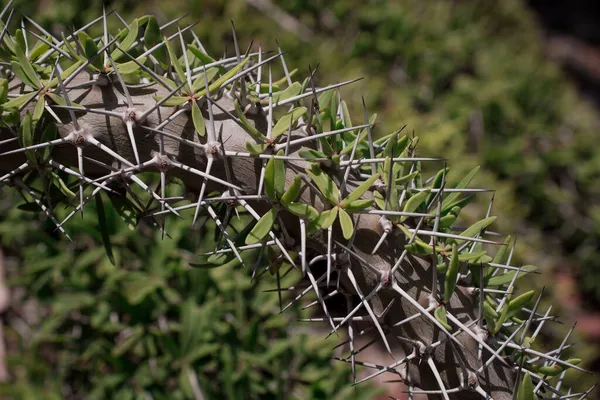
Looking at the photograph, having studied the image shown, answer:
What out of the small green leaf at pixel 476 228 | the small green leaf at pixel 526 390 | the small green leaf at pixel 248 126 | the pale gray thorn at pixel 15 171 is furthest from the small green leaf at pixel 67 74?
the small green leaf at pixel 526 390

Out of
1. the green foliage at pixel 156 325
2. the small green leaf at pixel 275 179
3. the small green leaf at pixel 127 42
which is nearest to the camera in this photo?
the small green leaf at pixel 275 179

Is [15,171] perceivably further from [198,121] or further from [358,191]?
[358,191]

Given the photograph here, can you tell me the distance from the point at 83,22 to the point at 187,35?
1.18 ft

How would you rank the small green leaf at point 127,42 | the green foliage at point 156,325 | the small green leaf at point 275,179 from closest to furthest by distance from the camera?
the small green leaf at point 275,179 → the small green leaf at point 127,42 → the green foliage at point 156,325

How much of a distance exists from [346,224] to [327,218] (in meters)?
0.02

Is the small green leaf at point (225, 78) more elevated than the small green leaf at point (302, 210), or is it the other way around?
the small green leaf at point (225, 78)

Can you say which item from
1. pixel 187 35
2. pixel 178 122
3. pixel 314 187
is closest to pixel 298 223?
pixel 314 187

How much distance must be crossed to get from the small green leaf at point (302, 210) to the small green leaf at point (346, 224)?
34mm

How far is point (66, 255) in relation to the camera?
60.1 inches

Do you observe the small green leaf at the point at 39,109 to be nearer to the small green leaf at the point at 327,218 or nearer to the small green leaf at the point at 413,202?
the small green leaf at the point at 327,218

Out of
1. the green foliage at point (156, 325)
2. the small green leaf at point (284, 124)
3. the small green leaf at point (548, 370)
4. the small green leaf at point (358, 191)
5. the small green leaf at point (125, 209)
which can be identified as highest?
the small green leaf at point (284, 124)

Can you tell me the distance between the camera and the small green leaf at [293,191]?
0.71 m

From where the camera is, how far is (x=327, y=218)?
0.73 m

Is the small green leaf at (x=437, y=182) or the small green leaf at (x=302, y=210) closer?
the small green leaf at (x=302, y=210)
